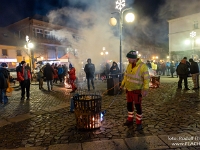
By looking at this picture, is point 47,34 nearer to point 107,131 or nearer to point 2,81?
point 2,81

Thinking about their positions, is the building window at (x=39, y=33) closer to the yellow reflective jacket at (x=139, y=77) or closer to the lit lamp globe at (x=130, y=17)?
the lit lamp globe at (x=130, y=17)

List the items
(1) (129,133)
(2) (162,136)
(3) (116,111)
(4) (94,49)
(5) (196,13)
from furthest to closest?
(5) (196,13) < (4) (94,49) < (3) (116,111) < (1) (129,133) < (2) (162,136)

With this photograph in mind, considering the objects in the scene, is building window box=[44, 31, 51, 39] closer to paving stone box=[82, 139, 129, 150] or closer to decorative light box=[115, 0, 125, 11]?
decorative light box=[115, 0, 125, 11]

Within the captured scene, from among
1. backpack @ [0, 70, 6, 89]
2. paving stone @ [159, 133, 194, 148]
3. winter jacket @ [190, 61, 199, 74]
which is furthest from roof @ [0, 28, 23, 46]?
paving stone @ [159, 133, 194, 148]

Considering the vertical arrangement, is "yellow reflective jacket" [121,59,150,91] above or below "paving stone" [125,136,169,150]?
above

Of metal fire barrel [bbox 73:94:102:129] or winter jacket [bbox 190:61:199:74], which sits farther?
winter jacket [bbox 190:61:199:74]

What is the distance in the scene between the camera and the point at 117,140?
3426 mm

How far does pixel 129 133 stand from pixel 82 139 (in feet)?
3.27

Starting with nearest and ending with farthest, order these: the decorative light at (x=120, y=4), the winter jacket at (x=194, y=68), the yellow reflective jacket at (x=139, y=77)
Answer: the yellow reflective jacket at (x=139, y=77) → the winter jacket at (x=194, y=68) → the decorative light at (x=120, y=4)

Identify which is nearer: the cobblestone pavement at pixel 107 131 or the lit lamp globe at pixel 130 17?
the cobblestone pavement at pixel 107 131

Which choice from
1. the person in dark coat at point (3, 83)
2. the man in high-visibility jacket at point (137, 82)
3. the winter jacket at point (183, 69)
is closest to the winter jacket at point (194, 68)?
the winter jacket at point (183, 69)

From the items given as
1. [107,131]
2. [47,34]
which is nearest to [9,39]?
[47,34]

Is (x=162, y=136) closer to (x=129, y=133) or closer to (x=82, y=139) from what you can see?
(x=129, y=133)

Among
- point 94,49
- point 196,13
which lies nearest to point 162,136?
point 94,49
